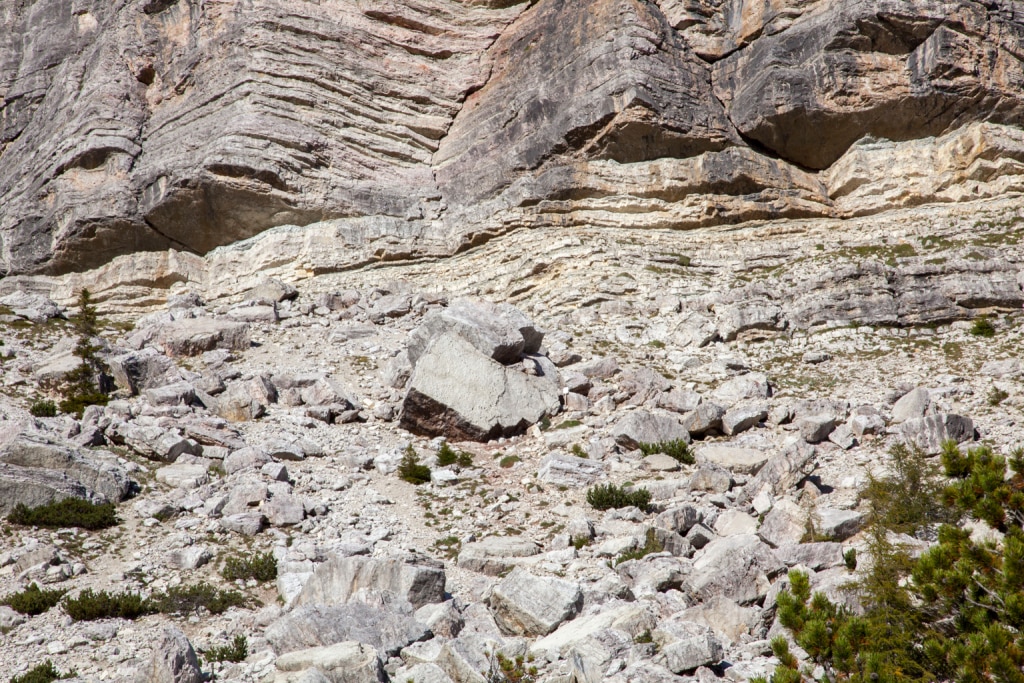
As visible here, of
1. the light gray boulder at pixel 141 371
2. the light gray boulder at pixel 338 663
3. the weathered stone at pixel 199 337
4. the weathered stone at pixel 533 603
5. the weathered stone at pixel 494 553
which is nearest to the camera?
the light gray boulder at pixel 338 663

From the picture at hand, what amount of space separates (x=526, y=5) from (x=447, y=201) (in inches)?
617

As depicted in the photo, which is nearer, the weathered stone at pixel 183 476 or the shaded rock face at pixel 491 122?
the weathered stone at pixel 183 476

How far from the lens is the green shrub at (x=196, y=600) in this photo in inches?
437

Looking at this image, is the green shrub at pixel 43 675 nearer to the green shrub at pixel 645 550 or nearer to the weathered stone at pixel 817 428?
the green shrub at pixel 645 550

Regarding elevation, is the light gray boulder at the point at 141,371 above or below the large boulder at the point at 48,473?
above

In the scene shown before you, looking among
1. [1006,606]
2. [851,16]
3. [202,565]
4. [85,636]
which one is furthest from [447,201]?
[1006,606]

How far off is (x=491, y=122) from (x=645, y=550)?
29974 millimetres

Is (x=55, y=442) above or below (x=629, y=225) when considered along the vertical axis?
below

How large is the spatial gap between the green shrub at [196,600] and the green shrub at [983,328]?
21945 mm

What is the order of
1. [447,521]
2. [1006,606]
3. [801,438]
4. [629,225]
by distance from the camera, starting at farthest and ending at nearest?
[629,225] < [801,438] < [447,521] < [1006,606]

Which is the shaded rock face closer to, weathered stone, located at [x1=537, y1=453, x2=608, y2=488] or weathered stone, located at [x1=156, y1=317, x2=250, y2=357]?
weathered stone, located at [x1=156, y1=317, x2=250, y2=357]

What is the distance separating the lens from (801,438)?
648 inches

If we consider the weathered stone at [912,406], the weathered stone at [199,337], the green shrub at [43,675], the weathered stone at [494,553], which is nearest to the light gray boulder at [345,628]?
the green shrub at [43,675]

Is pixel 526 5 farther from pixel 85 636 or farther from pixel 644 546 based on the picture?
pixel 85 636
